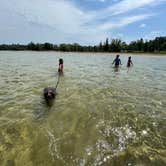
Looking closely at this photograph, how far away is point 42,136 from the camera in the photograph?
18.9 ft

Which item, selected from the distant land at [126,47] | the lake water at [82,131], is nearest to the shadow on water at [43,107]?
the lake water at [82,131]

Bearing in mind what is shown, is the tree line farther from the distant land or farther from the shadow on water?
the shadow on water

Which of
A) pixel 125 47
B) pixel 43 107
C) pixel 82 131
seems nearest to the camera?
pixel 82 131

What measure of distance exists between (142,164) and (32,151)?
9.41ft

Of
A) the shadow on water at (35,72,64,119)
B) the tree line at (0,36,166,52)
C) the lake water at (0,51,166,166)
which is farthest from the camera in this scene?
the tree line at (0,36,166,52)

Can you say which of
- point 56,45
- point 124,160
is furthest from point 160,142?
point 56,45

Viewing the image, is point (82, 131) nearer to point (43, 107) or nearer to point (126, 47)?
point (43, 107)

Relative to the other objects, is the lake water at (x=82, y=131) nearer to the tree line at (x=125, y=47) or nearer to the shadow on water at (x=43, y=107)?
the shadow on water at (x=43, y=107)

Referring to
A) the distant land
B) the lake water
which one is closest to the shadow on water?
the lake water

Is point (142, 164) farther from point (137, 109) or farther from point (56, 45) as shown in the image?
point (56, 45)

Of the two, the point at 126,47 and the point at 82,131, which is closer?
the point at 82,131

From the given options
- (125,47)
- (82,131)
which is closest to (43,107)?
(82,131)

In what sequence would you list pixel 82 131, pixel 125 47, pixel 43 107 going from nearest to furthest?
pixel 82 131 < pixel 43 107 < pixel 125 47

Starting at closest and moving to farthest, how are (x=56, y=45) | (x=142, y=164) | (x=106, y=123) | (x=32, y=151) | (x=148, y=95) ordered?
(x=142, y=164)
(x=32, y=151)
(x=106, y=123)
(x=148, y=95)
(x=56, y=45)
